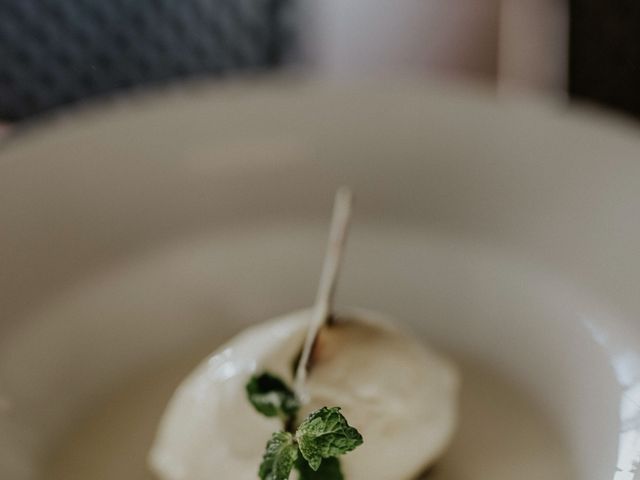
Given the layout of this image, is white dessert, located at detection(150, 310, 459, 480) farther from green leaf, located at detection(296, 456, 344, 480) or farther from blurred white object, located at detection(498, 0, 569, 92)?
blurred white object, located at detection(498, 0, 569, 92)

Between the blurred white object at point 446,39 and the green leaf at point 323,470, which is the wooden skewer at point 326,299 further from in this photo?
the blurred white object at point 446,39

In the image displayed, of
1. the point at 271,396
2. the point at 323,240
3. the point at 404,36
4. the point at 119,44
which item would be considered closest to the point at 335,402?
the point at 271,396

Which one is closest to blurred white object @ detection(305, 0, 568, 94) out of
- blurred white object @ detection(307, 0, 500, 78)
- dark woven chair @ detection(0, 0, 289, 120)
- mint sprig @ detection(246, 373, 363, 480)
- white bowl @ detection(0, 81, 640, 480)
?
blurred white object @ detection(307, 0, 500, 78)

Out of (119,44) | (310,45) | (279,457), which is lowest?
(279,457)

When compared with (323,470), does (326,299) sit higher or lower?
higher

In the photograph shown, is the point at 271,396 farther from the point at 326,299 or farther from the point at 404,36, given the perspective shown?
the point at 404,36

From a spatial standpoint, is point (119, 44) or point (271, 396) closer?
point (271, 396)
